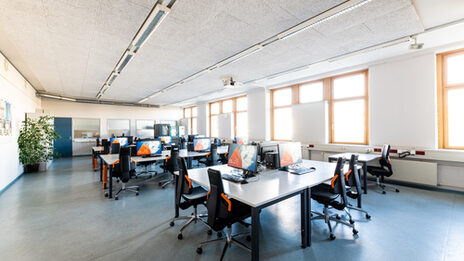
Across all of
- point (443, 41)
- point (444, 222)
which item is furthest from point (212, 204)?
point (443, 41)

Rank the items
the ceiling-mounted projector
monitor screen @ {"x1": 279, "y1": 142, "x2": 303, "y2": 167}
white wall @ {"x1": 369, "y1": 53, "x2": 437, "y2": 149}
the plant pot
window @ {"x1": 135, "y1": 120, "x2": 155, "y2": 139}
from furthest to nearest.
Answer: window @ {"x1": 135, "y1": 120, "x2": 155, "y2": 139}, the plant pot, the ceiling-mounted projector, white wall @ {"x1": 369, "y1": 53, "x2": 437, "y2": 149}, monitor screen @ {"x1": 279, "y1": 142, "x2": 303, "y2": 167}

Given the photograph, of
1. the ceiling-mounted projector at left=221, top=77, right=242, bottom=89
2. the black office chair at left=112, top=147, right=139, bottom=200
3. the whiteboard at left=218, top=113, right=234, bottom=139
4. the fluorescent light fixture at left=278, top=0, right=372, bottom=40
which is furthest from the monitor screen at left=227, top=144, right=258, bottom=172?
the whiteboard at left=218, top=113, right=234, bottom=139

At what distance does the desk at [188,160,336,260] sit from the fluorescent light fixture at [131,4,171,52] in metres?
2.36

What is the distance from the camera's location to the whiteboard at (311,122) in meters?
6.03

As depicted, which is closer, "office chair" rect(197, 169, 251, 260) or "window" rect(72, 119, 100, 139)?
"office chair" rect(197, 169, 251, 260)

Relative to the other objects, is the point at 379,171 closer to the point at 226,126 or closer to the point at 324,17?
the point at 324,17

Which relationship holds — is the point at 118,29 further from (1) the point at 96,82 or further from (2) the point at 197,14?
(1) the point at 96,82

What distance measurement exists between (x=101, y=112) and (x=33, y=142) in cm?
488

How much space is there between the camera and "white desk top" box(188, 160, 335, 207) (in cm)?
194

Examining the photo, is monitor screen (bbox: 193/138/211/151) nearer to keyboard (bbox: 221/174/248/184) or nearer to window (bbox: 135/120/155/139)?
keyboard (bbox: 221/174/248/184)

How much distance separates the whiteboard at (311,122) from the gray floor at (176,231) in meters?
2.42

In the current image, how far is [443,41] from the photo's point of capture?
12.6 ft

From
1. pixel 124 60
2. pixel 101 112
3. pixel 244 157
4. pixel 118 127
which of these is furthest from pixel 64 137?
pixel 244 157

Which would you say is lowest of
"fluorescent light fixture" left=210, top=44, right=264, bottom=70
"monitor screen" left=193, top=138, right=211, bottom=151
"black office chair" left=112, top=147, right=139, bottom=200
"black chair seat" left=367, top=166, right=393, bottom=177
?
"black chair seat" left=367, top=166, right=393, bottom=177
